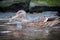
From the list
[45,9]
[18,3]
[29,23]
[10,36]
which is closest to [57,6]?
[45,9]

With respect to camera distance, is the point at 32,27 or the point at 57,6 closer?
the point at 32,27

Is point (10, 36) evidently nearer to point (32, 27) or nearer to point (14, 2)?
point (32, 27)

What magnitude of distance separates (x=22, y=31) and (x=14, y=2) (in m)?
6.34

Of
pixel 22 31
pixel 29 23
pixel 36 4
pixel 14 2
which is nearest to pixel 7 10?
pixel 14 2

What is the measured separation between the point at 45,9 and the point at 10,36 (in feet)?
21.8

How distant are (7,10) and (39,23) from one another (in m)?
5.67

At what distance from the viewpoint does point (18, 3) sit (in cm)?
1366

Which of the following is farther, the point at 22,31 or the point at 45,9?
the point at 45,9

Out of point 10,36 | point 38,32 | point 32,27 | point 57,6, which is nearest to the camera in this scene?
point 10,36

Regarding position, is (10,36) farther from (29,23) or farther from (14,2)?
(14,2)

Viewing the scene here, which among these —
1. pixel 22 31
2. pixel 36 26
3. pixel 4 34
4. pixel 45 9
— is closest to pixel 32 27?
pixel 36 26

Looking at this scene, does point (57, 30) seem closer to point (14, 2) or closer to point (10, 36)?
point (10, 36)

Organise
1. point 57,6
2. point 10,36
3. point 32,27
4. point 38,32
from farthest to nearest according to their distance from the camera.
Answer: point 57,6
point 32,27
point 38,32
point 10,36

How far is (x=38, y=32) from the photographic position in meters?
7.38
